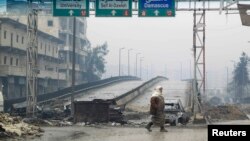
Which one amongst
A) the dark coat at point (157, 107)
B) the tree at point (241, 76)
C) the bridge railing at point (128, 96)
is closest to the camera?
the dark coat at point (157, 107)

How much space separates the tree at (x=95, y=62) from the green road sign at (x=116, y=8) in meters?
76.1

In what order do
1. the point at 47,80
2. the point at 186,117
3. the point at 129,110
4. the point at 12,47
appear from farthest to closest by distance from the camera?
the point at 47,80, the point at 12,47, the point at 129,110, the point at 186,117

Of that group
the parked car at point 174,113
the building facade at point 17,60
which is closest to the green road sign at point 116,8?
the parked car at point 174,113

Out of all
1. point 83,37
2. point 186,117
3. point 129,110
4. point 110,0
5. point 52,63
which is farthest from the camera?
point 83,37

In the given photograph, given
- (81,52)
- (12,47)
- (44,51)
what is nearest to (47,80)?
(44,51)

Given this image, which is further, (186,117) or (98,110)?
(186,117)

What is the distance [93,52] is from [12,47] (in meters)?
47.2

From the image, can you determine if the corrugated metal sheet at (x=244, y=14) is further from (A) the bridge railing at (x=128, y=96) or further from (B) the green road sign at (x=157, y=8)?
(A) the bridge railing at (x=128, y=96)

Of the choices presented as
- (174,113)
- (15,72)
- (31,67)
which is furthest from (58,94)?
(174,113)

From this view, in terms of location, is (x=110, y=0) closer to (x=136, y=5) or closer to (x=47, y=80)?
(x=136, y=5)

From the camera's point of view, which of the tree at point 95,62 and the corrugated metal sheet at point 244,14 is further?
the tree at point 95,62

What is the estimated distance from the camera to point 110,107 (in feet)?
89.3

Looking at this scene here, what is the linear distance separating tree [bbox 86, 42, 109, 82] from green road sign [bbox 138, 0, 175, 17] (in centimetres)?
7666

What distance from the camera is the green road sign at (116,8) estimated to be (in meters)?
32.0
